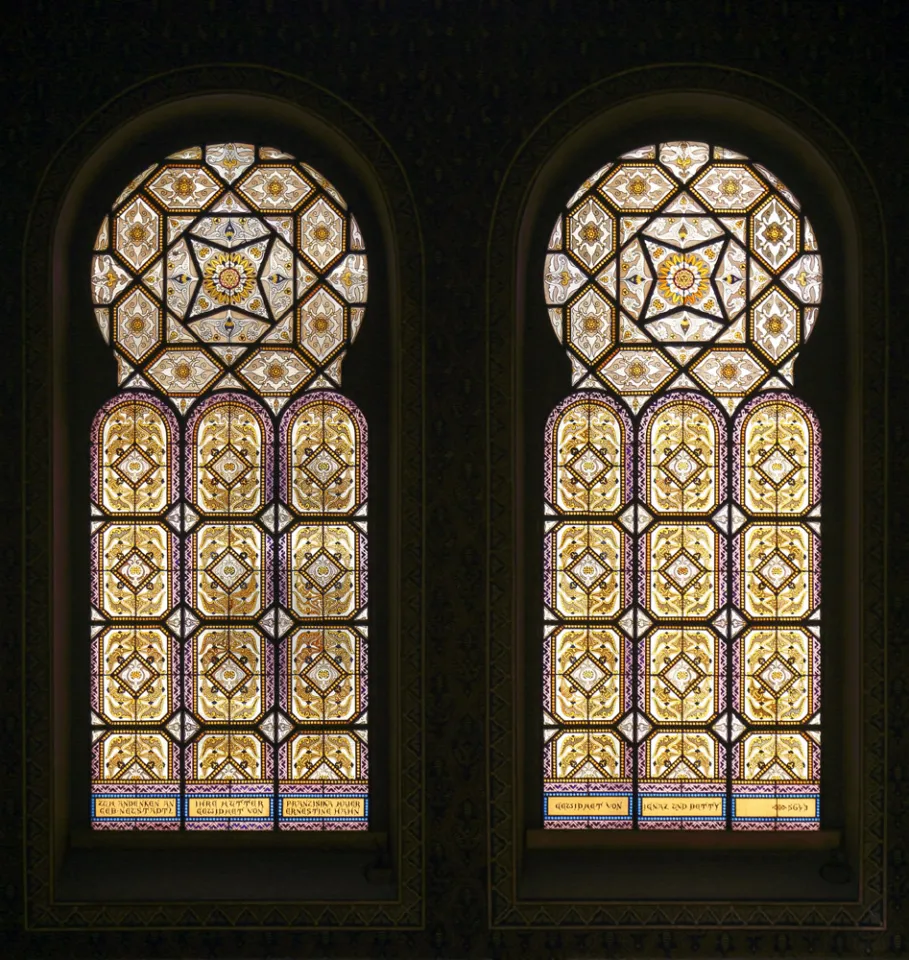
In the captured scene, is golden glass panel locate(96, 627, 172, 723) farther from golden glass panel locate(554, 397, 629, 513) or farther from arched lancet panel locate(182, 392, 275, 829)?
golden glass panel locate(554, 397, 629, 513)

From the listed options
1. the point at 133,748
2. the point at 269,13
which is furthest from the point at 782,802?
the point at 269,13

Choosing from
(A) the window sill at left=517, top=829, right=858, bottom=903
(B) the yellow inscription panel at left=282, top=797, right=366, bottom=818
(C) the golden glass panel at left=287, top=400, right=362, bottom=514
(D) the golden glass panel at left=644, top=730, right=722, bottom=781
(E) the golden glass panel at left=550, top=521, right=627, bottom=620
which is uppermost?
(C) the golden glass panel at left=287, top=400, right=362, bottom=514

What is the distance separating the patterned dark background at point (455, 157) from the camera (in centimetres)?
312

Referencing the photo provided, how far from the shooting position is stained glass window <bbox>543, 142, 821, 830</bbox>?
10.8ft

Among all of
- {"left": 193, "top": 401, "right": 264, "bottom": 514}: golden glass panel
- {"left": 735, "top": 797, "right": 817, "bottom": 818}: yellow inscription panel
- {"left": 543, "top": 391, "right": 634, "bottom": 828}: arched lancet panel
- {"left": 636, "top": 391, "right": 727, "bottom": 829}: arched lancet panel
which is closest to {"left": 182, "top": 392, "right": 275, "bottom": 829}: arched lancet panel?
{"left": 193, "top": 401, "right": 264, "bottom": 514}: golden glass panel

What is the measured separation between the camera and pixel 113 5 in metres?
3.14

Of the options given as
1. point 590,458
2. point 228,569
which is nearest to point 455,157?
point 590,458

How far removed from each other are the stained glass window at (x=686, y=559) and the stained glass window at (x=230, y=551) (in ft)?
2.17

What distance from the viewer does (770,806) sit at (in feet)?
10.8

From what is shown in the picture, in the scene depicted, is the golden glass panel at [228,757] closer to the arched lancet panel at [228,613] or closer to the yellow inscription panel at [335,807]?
the arched lancet panel at [228,613]

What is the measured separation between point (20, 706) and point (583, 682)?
169cm

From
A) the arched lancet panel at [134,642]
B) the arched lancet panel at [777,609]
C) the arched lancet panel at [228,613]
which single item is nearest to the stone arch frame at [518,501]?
the arched lancet panel at [777,609]

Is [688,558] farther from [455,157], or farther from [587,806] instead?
[455,157]

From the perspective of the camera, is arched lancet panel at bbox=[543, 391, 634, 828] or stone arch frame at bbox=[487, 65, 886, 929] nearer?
stone arch frame at bbox=[487, 65, 886, 929]
